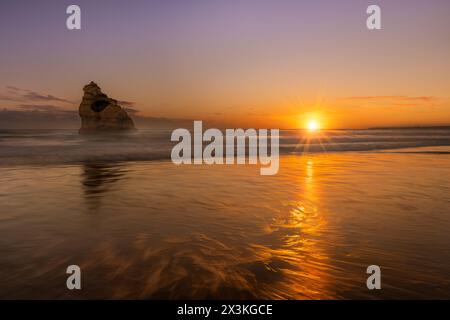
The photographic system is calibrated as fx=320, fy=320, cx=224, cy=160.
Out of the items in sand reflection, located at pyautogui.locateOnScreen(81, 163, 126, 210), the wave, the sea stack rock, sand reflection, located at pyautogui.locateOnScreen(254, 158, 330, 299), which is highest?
the sea stack rock

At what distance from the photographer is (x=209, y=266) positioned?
409 cm

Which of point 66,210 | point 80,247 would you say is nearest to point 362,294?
point 80,247

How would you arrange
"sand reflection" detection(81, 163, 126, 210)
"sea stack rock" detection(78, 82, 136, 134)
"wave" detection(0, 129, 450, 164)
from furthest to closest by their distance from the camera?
1. "sea stack rock" detection(78, 82, 136, 134)
2. "wave" detection(0, 129, 450, 164)
3. "sand reflection" detection(81, 163, 126, 210)

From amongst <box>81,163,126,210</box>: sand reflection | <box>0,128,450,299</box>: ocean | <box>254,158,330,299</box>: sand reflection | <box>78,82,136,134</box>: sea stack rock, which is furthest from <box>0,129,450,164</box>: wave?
<box>78,82,136,134</box>: sea stack rock

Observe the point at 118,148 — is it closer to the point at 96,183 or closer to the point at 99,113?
the point at 96,183

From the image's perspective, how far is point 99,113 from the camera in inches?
3113

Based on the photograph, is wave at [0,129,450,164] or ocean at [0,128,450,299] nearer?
ocean at [0,128,450,299]

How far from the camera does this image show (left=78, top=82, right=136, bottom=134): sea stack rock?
78000 millimetres

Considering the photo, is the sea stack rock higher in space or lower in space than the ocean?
higher

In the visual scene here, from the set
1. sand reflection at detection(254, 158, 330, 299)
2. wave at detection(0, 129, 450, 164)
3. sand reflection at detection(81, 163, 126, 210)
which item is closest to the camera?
sand reflection at detection(254, 158, 330, 299)

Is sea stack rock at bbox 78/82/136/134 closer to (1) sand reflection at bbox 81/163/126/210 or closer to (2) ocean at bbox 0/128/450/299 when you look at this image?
(1) sand reflection at bbox 81/163/126/210

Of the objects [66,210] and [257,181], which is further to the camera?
[257,181]
